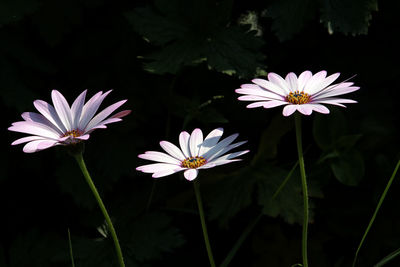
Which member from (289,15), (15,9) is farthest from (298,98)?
(15,9)

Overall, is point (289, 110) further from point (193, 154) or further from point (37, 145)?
point (37, 145)

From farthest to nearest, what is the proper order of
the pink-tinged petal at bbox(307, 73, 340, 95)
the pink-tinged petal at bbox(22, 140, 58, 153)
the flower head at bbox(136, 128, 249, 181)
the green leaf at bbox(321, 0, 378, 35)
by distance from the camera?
the green leaf at bbox(321, 0, 378, 35) → the pink-tinged petal at bbox(307, 73, 340, 95) → the flower head at bbox(136, 128, 249, 181) → the pink-tinged petal at bbox(22, 140, 58, 153)

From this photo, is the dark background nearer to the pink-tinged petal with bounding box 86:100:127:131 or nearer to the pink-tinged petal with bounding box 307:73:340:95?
the pink-tinged petal with bounding box 307:73:340:95

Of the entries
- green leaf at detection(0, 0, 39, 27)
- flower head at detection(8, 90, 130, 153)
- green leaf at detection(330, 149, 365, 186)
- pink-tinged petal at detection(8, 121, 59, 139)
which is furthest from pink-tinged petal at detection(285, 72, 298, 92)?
green leaf at detection(0, 0, 39, 27)

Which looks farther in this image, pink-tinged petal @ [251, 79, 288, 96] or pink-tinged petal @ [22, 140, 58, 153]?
pink-tinged petal @ [251, 79, 288, 96]

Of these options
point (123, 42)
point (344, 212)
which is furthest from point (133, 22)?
point (344, 212)

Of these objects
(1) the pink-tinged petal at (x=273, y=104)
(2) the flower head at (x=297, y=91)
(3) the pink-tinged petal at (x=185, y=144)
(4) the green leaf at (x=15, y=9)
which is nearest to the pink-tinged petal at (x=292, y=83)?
(2) the flower head at (x=297, y=91)

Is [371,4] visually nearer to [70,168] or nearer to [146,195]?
[146,195]
